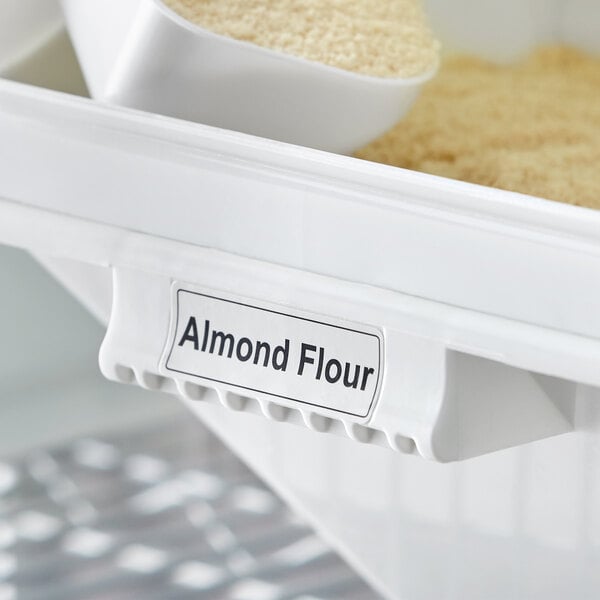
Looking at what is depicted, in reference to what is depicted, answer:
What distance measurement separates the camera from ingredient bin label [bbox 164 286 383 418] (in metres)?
0.48

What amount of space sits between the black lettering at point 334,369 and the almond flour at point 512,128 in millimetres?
156

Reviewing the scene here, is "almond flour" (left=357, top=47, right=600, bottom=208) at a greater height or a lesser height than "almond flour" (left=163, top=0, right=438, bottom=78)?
lesser

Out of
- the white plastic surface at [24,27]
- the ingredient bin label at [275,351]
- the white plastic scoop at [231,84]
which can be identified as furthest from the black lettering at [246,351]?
the white plastic surface at [24,27]

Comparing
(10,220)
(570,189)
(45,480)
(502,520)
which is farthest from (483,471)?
(45,480)

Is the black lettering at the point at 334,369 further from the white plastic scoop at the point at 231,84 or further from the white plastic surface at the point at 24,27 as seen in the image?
A: the white plastic surface at the point at 24,27

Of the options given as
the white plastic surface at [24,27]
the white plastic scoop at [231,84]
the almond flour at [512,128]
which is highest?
the white plastic scoop at [231,84]

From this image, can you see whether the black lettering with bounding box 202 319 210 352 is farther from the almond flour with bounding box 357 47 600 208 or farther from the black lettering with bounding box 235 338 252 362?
the almond flour with bounding box 357 47 600 208

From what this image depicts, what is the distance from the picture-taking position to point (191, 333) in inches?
20.4

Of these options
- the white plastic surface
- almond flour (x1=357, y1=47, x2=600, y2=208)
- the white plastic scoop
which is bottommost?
almond flour (x1=357, y1=47, x2=600, y2=208)

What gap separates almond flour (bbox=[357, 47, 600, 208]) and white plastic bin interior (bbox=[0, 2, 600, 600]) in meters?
0.14

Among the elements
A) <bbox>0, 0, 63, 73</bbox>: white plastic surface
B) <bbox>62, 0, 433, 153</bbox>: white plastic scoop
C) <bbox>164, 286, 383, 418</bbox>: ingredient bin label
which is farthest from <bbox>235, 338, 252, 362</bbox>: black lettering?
<bbox>0, 0, 63, 73</bbox>: white plastic surface

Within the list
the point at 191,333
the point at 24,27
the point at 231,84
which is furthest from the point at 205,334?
the point at 24,27

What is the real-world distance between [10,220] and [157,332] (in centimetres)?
9

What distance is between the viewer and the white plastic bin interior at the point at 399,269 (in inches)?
17.1
